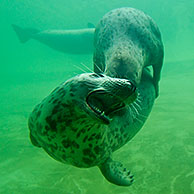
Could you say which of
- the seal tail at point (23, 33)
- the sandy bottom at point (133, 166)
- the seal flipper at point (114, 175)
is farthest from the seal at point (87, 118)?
the seal tail at point (23, 33)

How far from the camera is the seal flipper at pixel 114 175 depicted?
96.4 inches

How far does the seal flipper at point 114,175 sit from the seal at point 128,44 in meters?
0.92

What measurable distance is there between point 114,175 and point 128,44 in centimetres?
151

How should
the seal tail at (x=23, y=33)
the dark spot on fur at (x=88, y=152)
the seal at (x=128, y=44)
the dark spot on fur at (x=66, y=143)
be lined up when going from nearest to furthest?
the dark spot on fur at (x=66, y=143), the dark spot on fur at (x=88, y=152), the seal at (x=128, y=44), the seal tail at (x=23, y=33)

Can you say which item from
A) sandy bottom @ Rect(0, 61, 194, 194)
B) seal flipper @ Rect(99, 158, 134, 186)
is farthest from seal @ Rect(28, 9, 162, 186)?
sandy bottom @ Rect(0, 61, 194, 194)

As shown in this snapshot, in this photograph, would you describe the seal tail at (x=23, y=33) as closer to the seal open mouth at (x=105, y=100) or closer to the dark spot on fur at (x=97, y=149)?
the dark spot on fur at (x=97, y=149)

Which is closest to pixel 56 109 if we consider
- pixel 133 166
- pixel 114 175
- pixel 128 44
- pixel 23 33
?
pixel 114 175

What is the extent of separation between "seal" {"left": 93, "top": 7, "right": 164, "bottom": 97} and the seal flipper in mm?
918

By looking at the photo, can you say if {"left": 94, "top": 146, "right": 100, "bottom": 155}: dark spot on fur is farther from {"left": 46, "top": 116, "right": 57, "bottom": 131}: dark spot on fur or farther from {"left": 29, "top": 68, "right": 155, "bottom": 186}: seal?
{"left": 46, "top": 116, "right": 57, "bottom": 131}: dark spot on fur

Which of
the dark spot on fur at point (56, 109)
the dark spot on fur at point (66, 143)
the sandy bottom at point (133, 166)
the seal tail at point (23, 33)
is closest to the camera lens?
the dark spot on fur at point (56, 109)

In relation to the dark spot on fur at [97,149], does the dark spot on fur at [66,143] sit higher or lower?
higher

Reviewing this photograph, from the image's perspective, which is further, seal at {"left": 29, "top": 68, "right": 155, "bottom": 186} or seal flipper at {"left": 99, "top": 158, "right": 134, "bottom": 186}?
seal flipper at {"left": 99, "top": 158, "right": 134, "bottom": 186}

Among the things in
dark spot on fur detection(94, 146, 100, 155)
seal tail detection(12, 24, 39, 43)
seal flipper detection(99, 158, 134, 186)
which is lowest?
seal tail detection(12, 24, 39, 43)

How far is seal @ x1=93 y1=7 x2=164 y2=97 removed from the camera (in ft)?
8.39
